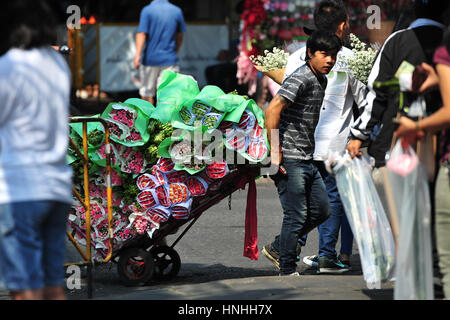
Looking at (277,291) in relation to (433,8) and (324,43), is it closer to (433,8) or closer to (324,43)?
(324,43)

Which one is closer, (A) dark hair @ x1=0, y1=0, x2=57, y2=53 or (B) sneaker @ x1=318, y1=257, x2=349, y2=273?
(A) dark hair @ x1=0, y1=0, x2=57, y2=53

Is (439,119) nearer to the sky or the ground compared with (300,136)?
nearer to the sky

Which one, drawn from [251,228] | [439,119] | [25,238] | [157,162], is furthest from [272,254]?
[25,238]

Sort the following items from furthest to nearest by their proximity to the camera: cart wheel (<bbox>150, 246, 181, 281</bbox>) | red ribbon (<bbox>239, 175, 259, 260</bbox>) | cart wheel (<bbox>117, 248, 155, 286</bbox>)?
cart wheel (<bbox>150, 246, 181, 281</bbox>) < red ribbon (<bbox>239, 175, 259, 260</bbox>) < cart wheel (<bbox>117, 248, 155, 286</bbox>)

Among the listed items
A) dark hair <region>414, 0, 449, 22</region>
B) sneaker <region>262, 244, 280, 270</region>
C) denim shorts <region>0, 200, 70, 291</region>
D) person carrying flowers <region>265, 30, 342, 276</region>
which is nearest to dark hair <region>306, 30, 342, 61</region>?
person carrying flowers <region>265, 30, 342, 276</region>

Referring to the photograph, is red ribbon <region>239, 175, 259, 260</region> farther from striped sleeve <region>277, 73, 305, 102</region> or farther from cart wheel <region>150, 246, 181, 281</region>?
striped sleeve <region>277, 73, 305, 102</region>

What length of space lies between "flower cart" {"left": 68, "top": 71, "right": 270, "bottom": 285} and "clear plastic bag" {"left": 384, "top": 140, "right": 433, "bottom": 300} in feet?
5.85

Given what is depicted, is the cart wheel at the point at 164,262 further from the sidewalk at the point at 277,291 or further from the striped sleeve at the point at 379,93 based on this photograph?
the striped sleeve at the point at 379,93

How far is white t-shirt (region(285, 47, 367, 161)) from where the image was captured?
6.46m

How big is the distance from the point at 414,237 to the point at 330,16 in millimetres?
2946

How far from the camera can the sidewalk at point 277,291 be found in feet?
16.8

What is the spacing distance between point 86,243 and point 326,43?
2.12 metres

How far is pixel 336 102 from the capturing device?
649 cm
